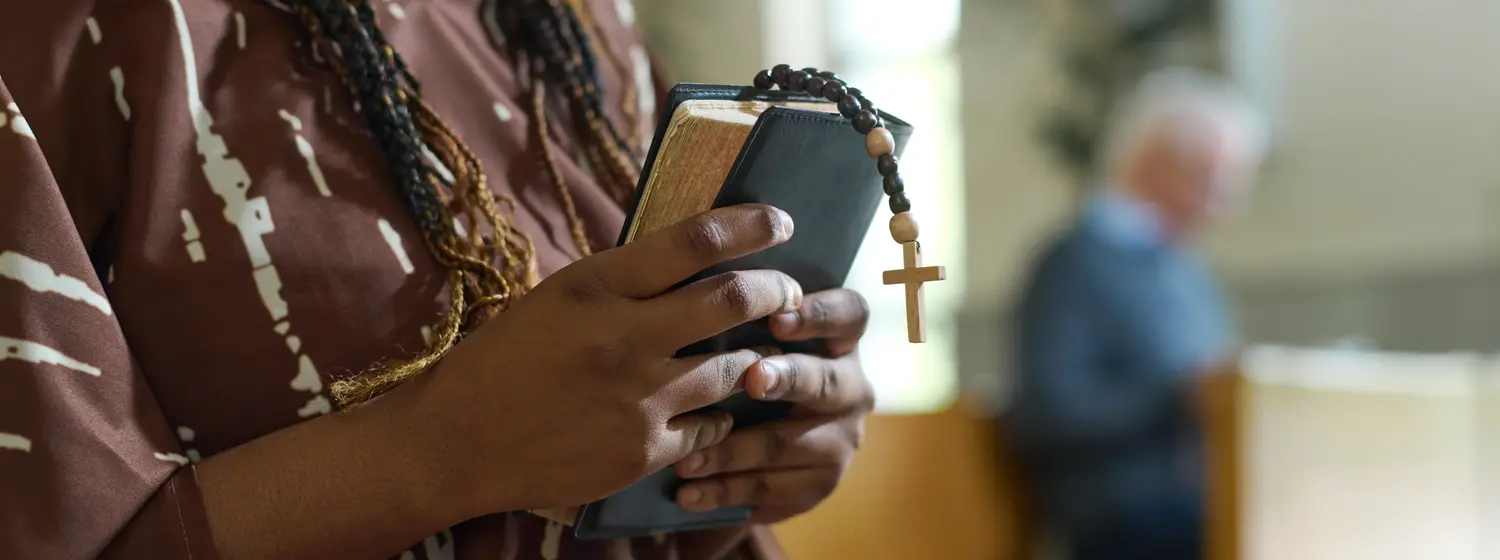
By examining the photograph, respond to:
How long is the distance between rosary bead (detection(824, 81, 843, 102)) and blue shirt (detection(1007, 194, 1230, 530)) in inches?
56.0

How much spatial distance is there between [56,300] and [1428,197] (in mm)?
3837

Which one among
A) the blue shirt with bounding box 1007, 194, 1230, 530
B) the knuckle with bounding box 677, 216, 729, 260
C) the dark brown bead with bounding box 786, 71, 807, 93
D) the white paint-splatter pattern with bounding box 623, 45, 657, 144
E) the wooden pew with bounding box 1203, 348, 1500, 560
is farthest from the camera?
the blue shirt with bounding box 1007, 194, 1230, 530

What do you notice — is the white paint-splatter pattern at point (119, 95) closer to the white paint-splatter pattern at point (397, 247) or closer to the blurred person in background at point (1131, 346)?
the white paint-splatter pattern at point (397, 247)

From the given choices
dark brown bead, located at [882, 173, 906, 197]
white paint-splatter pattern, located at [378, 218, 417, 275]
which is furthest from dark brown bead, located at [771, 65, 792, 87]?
white paint-splatter pattern, located at [378, 218, 417, 275]

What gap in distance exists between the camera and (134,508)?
55cm

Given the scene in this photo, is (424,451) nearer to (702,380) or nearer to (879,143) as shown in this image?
(702,380)

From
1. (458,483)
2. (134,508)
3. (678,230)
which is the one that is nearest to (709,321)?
(678,230)

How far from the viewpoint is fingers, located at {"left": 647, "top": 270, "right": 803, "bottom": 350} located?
0.54m

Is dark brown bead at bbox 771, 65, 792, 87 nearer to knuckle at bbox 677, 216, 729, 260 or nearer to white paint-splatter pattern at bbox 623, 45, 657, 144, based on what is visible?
knuckle at bbox 677, 216, 729, 260

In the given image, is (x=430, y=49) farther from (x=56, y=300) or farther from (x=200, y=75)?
(x=56, y=300)

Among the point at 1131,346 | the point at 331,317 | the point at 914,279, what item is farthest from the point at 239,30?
the point at 1131,346

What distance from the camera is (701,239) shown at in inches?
20.6

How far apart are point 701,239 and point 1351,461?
1.44 meters

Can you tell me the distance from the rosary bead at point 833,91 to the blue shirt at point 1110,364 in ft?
4.66
